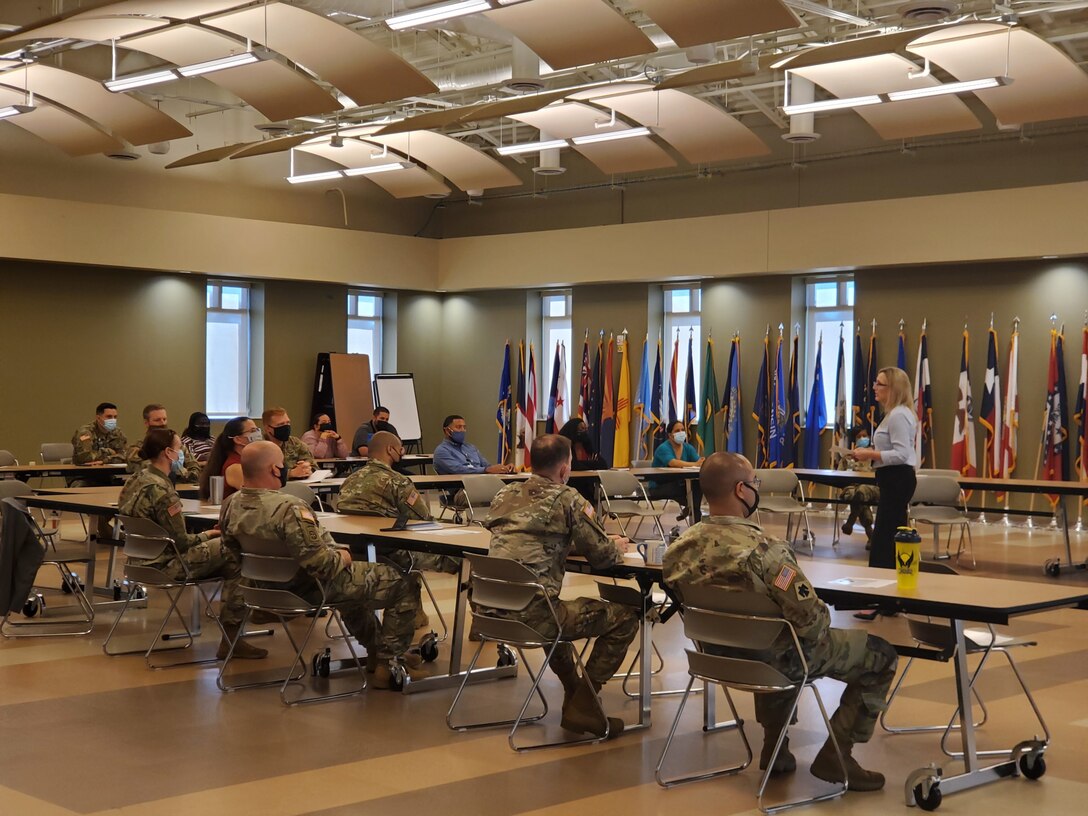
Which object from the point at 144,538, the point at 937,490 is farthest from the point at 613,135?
the point at 144,538

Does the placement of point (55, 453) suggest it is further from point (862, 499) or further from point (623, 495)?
point (862, 499)

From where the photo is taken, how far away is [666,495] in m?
12.4

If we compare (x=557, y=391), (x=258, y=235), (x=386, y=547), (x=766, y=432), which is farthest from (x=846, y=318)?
(x=386, y=547)

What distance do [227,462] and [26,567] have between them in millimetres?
1443

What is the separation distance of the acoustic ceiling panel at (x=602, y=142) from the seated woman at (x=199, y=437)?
4.21 metres

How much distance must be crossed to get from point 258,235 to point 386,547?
38.8 ft

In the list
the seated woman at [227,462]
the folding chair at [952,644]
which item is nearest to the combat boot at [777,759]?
the folding chair at [952,644]

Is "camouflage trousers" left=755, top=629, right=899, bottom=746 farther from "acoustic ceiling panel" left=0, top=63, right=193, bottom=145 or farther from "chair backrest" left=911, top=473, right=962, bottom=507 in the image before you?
"acoustic ceiling panel" left=0, top=63, right=193, bottom=145

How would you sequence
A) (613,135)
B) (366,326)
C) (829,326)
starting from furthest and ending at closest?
(366,326) → (829,326) → (613,135)

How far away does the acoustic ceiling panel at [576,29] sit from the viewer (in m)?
8.96

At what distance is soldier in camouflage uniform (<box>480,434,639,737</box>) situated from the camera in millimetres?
5027

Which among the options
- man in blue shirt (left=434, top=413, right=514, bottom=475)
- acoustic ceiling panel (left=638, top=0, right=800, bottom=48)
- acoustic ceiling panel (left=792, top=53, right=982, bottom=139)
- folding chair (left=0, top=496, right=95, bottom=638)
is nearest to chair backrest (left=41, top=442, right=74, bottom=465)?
man in blue shirt (left=434, top=413, right=514, bottom=475)

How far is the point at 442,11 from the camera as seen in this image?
26.5 feet

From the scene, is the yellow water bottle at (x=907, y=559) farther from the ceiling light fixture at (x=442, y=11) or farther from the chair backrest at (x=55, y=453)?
the chair backrest at (x=55, y=453)
